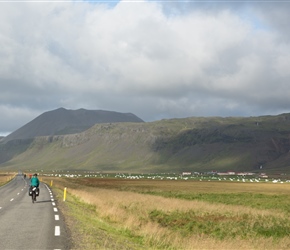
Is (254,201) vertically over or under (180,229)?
under

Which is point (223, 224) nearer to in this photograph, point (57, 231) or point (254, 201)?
point (57, 231)

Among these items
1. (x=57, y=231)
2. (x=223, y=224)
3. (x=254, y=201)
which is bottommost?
(x=254, y=201)

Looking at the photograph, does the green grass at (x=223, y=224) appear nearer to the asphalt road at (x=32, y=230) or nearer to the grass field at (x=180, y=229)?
the grass field at (x=180, y=229)

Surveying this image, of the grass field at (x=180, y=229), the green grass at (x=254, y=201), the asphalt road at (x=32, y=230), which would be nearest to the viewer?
the asphalt road at (x=32, y=230)

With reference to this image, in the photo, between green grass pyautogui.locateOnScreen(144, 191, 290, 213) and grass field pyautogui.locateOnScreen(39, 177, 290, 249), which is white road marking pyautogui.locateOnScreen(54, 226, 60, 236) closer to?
grass field pyautogui.locateOnScreen(39, 177, 290, 249)

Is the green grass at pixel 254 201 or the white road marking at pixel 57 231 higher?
the white road marking at pixel 57 231

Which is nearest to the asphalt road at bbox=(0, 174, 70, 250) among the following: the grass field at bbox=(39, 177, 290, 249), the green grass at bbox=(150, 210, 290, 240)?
the grass field at bbox=(39, 177, 290, 249)

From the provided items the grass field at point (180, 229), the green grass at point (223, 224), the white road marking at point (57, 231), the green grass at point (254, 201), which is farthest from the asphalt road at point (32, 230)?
the green grass at point (254, 201)

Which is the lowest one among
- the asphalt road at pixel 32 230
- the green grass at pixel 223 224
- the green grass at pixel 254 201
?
the green grass at pixel 254 201

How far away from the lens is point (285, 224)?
2581cm

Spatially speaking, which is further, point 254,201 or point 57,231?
point 254,201

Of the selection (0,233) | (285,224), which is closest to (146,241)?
(0,233)

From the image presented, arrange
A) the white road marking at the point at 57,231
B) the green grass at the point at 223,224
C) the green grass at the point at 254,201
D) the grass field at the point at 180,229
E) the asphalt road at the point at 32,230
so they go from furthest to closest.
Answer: the green grass at the point at 254,201 → the green grass at the point at 223,224 → the grass field at the point at 180,229 → the white road marking at the point at 57,231 → the asphalt road at the point at 32,230

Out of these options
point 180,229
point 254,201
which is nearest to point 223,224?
point 180,229
